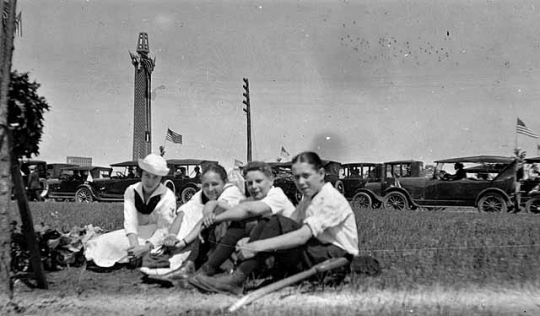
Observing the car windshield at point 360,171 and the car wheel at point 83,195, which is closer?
the car windshield at point 360,171

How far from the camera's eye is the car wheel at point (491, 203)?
13562 millimetres

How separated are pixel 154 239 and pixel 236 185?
1.02 meters

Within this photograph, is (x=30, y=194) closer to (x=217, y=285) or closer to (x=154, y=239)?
(x=154, y=239)

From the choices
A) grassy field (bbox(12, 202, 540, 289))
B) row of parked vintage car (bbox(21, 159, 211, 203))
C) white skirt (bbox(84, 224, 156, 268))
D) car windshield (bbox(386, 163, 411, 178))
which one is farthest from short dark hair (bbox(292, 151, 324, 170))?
row of parked vintage car (bbox(21, 159, 211, 203))

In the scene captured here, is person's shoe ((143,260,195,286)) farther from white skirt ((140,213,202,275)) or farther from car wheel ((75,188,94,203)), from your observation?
car wheel ((75,188,94,203))

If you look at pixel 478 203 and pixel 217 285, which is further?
pixel 478 203

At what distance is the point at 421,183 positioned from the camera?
14.9m

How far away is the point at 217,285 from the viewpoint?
12.5ft

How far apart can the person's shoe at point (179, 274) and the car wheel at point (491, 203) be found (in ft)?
38.1

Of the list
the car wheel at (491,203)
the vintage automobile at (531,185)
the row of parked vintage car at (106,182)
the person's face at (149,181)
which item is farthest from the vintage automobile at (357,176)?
the person's face at (149,181)

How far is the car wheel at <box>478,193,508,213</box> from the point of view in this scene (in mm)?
13562

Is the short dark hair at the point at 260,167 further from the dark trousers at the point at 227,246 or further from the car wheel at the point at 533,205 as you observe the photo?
the car wheel at the point at 533,205

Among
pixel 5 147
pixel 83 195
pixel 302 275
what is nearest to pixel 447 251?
pixel 302 275

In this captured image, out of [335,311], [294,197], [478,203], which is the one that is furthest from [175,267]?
[478,203]
